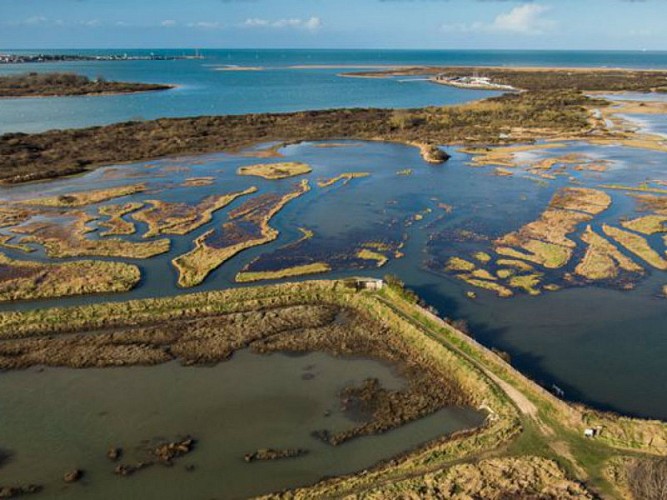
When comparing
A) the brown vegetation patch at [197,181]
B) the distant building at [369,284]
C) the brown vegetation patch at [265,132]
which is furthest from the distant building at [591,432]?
the brown vegetation patch at [265,132]

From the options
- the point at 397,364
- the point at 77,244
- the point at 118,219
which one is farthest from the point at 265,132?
the point at 397,364

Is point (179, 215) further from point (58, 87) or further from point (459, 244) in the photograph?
point (58, 87)

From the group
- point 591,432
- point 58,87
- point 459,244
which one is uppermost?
point 58,87

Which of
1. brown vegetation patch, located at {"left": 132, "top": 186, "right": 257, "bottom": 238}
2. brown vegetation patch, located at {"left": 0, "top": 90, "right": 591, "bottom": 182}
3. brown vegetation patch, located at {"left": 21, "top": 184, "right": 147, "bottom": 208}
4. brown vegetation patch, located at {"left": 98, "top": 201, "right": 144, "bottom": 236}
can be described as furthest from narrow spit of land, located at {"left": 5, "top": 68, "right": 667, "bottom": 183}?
brown vegetation patch, located at {"left": 132, "top": 186, "right": 257, "bottom": 238}

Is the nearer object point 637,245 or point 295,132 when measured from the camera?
point 637,245

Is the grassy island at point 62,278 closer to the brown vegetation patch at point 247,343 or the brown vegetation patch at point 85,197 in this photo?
the brown vegetation patch at point 247,343

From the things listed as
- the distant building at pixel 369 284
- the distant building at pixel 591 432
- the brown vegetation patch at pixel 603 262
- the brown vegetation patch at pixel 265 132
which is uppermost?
the brown vegetation patch at pixel 265 132

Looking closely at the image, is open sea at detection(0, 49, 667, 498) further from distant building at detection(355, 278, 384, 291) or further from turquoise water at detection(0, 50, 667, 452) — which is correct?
distant building at detection(355, 278, 384, 291)
